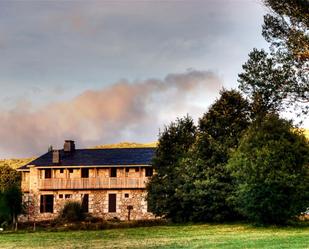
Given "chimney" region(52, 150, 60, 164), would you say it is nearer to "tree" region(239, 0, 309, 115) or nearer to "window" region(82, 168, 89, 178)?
"window" region(82, 168, 89, 178)

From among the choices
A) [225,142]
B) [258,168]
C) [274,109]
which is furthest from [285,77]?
[225,142]

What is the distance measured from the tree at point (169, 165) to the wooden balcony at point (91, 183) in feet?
43.8

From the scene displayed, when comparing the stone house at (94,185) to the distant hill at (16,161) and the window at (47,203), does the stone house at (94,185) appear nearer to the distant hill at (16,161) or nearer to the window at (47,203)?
the window at (47,203)

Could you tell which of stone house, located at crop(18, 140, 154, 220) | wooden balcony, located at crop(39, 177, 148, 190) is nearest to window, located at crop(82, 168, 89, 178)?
stone house, located at crop(18, 140, 154, 220)

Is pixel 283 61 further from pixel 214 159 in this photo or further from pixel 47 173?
pixel 47 173

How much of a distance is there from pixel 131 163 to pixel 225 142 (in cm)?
2222

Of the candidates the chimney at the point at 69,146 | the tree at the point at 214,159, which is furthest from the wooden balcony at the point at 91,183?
the tree at the point at 214,159

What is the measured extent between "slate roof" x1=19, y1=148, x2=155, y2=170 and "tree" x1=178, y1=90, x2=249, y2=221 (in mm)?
19138

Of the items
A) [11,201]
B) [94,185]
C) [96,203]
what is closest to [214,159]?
[11,201]

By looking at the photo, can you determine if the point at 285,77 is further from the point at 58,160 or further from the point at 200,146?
the point at 58,160

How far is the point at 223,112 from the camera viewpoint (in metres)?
45.8

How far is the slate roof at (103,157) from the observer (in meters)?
66.1

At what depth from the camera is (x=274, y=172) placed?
3653 cm

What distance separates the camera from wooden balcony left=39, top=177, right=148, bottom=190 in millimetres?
65375
